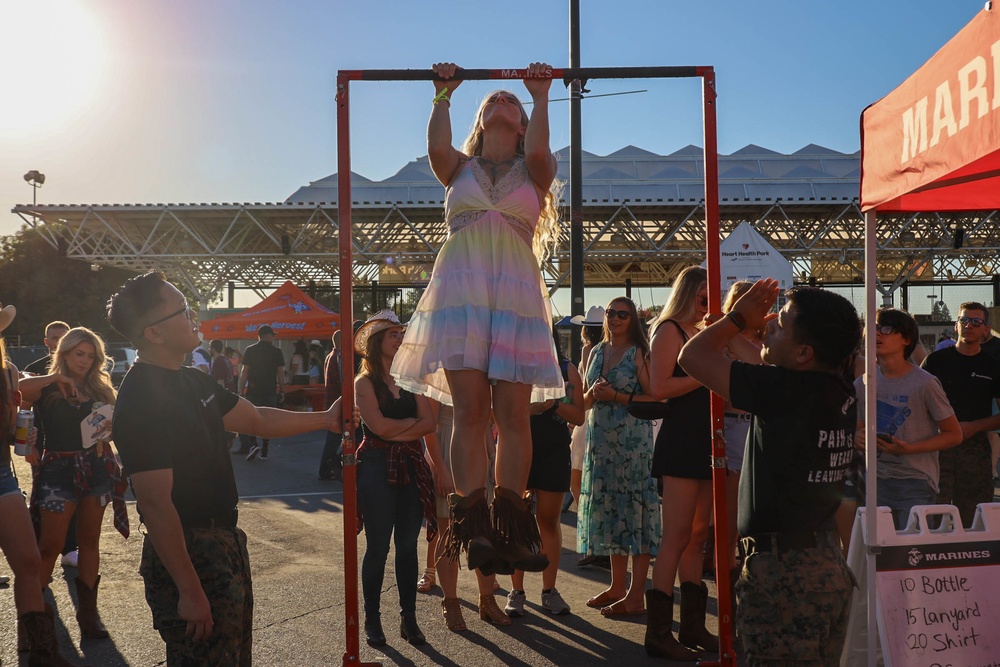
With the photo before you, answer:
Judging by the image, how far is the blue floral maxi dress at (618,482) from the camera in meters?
5.77

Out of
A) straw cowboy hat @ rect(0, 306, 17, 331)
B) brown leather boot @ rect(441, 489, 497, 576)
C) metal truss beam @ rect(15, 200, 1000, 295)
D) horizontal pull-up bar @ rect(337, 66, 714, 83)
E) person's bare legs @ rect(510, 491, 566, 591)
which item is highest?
metal truss beam @ rect(15, 200, 1000, 295)

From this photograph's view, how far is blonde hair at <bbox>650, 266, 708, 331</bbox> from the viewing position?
488cm

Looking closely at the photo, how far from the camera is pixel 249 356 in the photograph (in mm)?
14250

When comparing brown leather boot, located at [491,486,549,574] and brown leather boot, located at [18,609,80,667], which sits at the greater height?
brown leather boot, located at [491,486,549,574]

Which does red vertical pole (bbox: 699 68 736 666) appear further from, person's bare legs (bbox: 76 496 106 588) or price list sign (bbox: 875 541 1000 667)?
person's bare legs (bbox: 76 496 106 588)

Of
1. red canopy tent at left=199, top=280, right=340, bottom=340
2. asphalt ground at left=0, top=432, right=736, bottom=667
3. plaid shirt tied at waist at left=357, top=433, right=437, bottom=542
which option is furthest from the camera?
red canopy tent at left=199, top=280, right=340, bottom=340

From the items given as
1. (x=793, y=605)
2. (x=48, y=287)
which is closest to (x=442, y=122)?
(x=793, y=605)

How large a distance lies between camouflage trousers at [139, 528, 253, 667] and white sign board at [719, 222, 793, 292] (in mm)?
6880

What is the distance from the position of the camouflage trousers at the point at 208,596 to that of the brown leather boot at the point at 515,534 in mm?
986

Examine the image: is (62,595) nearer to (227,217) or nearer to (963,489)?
(963,489)

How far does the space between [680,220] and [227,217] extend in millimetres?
12863

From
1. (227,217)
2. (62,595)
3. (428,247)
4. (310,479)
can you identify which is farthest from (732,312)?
(227,217)

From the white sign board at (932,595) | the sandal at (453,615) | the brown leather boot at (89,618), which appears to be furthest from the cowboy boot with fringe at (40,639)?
the white sign board at (932,595)

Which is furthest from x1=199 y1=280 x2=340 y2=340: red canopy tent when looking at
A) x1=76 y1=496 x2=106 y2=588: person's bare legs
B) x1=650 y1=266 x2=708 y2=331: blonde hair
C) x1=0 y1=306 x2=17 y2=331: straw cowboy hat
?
x1=650 y1=266 x2=708 y2=331: blonde hair
